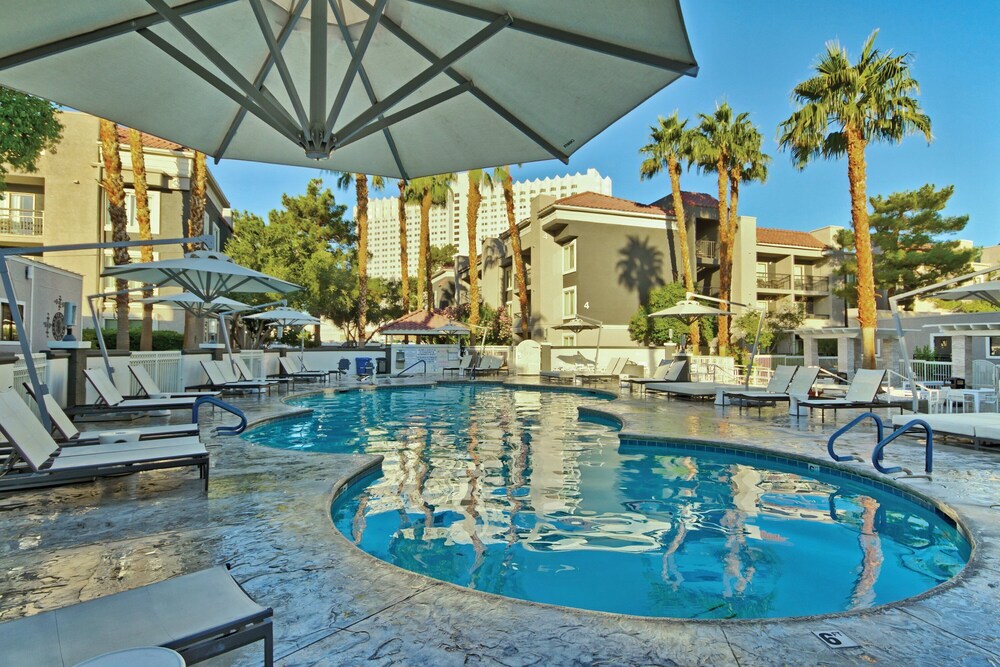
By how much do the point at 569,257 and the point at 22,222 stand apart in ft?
83.1

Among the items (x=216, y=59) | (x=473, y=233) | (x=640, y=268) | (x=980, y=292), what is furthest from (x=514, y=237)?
(x=216, y=59)

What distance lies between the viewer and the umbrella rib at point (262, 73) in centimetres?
431

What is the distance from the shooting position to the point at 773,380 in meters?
13.1

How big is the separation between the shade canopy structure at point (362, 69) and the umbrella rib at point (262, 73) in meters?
0.01

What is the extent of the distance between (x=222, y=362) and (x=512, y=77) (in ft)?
42.7

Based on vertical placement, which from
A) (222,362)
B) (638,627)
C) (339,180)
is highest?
(339,180)

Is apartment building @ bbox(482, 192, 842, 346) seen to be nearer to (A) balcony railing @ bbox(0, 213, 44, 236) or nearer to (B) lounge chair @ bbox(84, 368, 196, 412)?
(B) lounge chair @ bbox(84, 368, 196, 412)

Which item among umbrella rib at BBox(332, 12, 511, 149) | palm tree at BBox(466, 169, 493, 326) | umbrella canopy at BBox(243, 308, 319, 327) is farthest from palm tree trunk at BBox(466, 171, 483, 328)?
umbrella rib at BBox(332, 12, 511, 149)

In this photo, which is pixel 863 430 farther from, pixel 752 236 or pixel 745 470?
pixel 752 236

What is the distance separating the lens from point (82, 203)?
993 inches

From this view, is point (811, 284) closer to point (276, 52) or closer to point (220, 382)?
point (220, 382)

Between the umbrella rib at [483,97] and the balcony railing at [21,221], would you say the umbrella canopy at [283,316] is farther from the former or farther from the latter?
the umbrella rib at [483,97]

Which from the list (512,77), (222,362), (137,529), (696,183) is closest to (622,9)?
(512,77)

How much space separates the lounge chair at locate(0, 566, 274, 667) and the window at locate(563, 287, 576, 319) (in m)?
27.8
